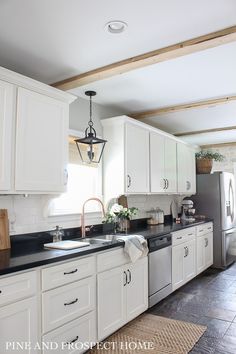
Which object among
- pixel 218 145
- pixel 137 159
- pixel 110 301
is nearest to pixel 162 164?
pixel 137 159

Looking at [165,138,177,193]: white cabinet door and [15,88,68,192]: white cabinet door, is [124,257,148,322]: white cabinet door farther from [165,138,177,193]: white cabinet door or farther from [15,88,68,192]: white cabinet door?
[165,138,177,193]: white cabinet door

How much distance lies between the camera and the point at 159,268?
3.53 meters

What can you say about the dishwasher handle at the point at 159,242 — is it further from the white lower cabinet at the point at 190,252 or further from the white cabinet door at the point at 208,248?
the white cabinet door at the point at 208,248

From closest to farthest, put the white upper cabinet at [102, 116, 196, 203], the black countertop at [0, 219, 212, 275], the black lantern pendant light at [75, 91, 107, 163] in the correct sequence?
the black countertop at [0, 219, 212, 275]
the black lantern pendant light at [75, 91, 107, 163]
the white upper cabinet at [102, 116, 196, 203]

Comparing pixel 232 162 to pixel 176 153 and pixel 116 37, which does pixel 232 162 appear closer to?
pixel 176 153

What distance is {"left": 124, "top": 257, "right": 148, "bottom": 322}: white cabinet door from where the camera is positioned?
300 cm

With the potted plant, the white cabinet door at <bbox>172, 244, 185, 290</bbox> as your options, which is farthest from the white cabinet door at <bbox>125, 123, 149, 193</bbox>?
the potted plant

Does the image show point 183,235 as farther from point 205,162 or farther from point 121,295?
point 205,162

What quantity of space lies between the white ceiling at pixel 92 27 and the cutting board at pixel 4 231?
1321 millimetres

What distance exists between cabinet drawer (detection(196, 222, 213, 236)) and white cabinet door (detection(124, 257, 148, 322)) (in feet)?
5.89

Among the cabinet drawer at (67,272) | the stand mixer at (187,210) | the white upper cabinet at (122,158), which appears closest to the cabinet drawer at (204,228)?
the stand mixer at (187,210)

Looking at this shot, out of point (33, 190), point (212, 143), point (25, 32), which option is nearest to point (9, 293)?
point (33, 190)

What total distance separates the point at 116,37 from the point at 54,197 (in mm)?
1604

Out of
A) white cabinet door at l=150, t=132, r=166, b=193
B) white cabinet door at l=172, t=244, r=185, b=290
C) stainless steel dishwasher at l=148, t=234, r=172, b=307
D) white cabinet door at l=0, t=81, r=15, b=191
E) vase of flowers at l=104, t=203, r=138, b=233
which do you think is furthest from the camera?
white cabinet door at l=150, t=132, r=166, b=193
